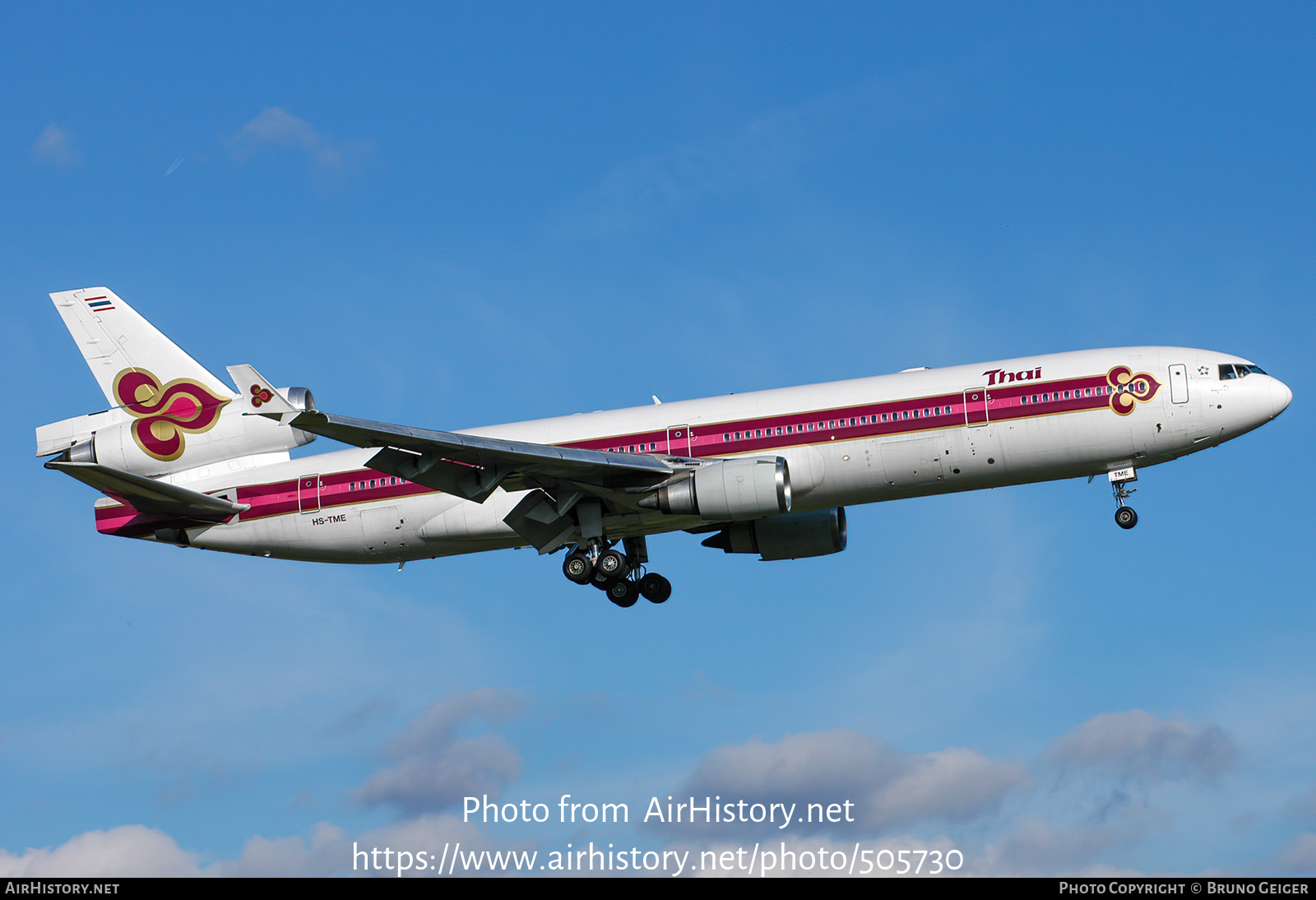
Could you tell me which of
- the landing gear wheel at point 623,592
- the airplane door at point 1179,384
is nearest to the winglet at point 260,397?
the landing gear wheel at point 623,592

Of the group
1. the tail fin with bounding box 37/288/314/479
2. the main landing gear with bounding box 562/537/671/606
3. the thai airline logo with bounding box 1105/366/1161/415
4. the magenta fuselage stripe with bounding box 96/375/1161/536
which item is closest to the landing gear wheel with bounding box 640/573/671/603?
the main landing gear with bounding box 562/537/671/606

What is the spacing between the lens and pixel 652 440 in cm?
4116

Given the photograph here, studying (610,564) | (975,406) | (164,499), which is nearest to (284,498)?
(164,499)

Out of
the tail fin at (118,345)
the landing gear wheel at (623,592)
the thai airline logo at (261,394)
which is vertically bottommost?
the landing gear wheel at (623,592)

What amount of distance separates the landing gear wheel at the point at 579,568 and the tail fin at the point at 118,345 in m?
13.6

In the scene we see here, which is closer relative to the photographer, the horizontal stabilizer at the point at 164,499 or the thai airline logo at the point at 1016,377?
the thai airline logo at the point at 1016,377

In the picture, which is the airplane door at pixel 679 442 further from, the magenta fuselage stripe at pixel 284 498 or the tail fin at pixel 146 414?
the tail fin at pixel 146 414

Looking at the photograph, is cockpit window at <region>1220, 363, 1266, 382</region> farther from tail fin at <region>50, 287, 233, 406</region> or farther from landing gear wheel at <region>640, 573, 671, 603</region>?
tail fin at <region>50, 287, 233, 406</region>

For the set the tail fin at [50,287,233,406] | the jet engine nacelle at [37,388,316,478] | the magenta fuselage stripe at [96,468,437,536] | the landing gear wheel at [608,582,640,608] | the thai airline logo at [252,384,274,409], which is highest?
the tail fin at [50,287,233,406]

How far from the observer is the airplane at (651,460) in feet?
127

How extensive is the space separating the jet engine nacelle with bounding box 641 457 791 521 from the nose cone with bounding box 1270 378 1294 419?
45.5 feet

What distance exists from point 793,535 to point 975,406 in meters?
8.78

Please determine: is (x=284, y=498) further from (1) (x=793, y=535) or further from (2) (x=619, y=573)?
(1) (x=793, y=535)

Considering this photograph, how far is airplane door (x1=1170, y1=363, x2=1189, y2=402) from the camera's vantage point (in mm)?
38781
